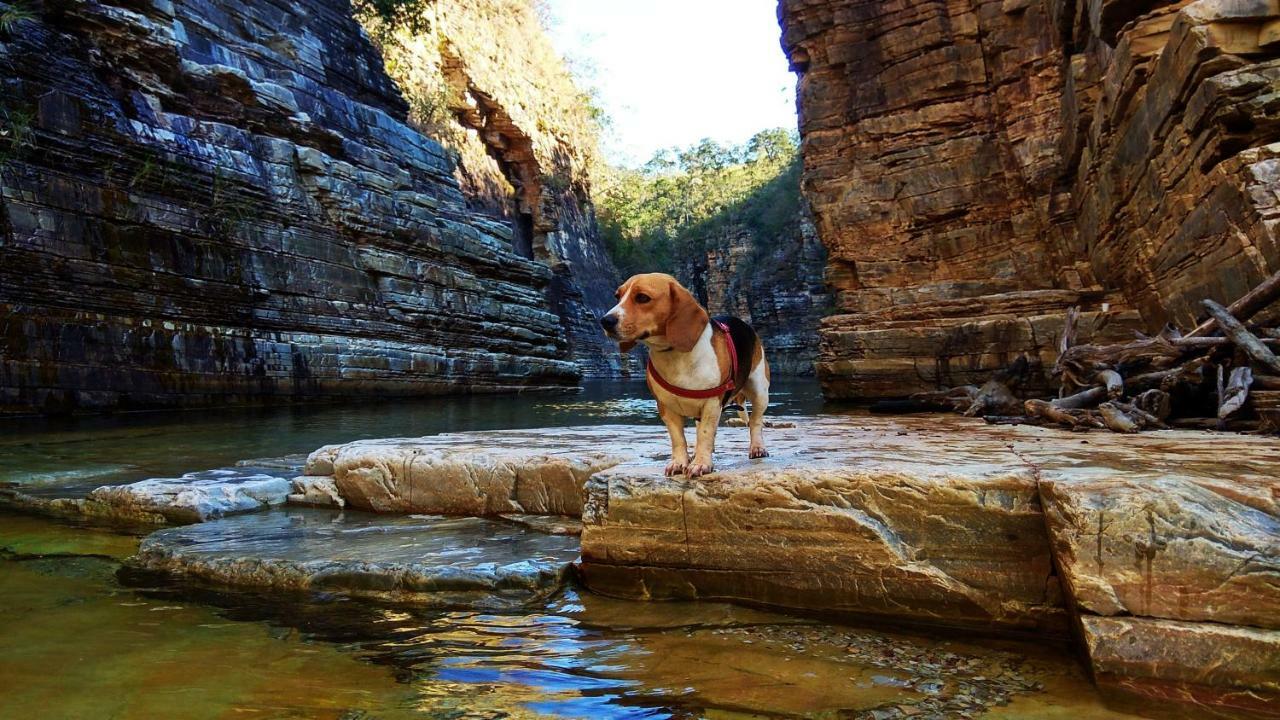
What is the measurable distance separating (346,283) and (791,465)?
1829 centimetres

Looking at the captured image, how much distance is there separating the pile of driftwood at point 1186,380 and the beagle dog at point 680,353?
301 centimetres

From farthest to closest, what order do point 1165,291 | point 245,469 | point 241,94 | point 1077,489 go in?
point 241,94
point 1165,291
point 245,469
point 1077,489

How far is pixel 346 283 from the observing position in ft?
63.4

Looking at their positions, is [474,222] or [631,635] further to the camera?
[474,222]

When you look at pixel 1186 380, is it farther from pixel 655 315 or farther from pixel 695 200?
pixel 695 200

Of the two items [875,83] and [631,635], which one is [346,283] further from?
[631,635]

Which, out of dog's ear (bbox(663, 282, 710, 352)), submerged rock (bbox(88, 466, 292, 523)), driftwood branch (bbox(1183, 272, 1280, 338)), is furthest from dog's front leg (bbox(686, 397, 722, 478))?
driftwood branch (bbox(1183, 272, 1280, 338))

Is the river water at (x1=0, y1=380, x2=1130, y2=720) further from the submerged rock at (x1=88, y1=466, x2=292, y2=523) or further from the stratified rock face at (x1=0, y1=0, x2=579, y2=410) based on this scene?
the stratified rock face at (x1=0, y1=0, x2=579, y2=410)

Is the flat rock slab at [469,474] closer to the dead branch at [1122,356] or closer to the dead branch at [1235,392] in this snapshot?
the dead branch at [1235,392]

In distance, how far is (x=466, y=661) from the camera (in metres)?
2.43

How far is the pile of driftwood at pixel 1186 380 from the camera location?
4.45 metres

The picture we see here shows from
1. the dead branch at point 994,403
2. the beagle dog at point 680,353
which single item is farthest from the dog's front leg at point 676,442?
the dead branch at point 994,403

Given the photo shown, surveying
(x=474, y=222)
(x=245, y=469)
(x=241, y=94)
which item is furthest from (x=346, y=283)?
(x=245, y=469)

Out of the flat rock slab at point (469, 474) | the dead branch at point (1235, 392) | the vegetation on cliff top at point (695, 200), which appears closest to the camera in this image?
the flat rock slab at point (469, 474)
